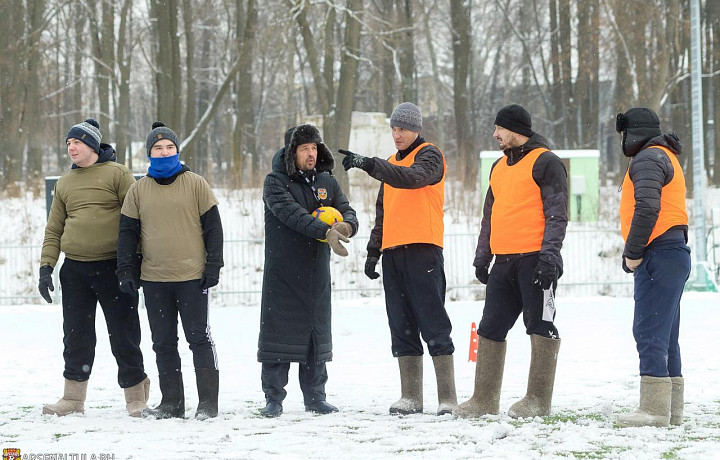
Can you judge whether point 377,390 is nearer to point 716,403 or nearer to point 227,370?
point 227,370

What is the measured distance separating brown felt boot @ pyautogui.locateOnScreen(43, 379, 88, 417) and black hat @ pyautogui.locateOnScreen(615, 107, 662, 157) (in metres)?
3.94

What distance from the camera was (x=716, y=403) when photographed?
6430 mm

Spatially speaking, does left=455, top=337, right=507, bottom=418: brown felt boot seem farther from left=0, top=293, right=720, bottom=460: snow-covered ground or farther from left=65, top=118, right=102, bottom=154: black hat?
left=65, top=118, right=102, bottom=154: black hat

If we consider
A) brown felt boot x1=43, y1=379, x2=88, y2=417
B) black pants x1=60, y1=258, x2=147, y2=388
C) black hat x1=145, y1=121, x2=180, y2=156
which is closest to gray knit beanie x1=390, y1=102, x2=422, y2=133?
black hat x1=145, y1=121, x2=180, y2=156

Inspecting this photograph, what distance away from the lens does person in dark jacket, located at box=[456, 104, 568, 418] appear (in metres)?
5.89

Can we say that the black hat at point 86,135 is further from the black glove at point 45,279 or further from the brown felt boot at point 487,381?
the brown felt boot at point 487,381

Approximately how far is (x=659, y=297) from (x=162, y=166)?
3227mm

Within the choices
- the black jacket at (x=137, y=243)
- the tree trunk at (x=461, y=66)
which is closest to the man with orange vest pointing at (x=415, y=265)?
the black jacket at (x=137, y=243)

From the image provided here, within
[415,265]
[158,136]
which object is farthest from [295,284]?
[158,136]

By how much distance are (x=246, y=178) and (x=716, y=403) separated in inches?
707

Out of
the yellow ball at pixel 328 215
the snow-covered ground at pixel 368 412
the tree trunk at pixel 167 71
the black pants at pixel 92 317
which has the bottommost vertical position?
the snow-covered ground at pixel 368 412

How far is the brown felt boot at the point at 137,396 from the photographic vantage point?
6477 mm

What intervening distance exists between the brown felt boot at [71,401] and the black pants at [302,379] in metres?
1.26

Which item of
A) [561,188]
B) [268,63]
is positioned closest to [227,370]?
[561,188]
